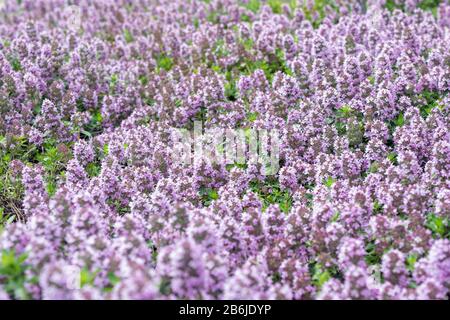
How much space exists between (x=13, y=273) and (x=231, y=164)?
4417mm

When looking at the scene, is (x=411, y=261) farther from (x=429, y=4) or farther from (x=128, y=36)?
(x=429, y=4)

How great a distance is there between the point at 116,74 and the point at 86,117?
220 centimetres

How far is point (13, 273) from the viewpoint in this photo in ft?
19.1

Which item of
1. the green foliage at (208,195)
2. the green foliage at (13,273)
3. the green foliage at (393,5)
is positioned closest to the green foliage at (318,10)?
the green foliage at (393,5)

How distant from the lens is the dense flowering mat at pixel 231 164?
595 cm

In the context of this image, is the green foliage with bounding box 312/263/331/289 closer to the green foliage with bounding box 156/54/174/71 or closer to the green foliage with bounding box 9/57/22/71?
the green foliage with bounding box 156/54/174/71

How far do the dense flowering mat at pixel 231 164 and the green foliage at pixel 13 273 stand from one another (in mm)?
17

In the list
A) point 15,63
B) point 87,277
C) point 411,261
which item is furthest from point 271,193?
point 15,63

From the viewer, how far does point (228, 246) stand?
6.88 meters

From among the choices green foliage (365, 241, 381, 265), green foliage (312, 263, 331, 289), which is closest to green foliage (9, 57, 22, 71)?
green foliage (312, 263, 331, 289)

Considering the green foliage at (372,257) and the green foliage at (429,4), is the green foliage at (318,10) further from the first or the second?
the green foliage at (372,257)

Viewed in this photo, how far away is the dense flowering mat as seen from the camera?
5.95m

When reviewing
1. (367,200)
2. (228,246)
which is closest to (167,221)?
(228,246)
